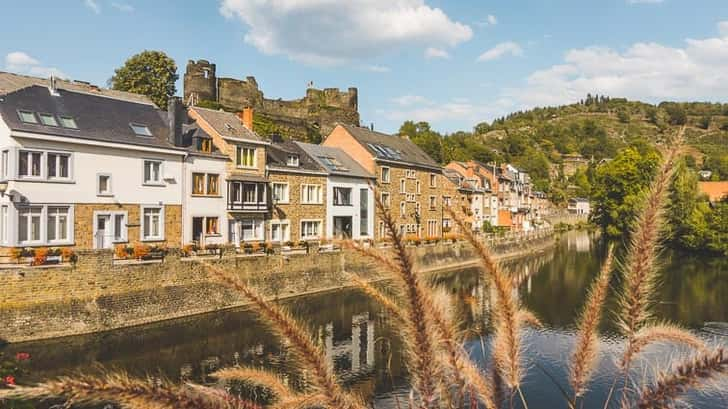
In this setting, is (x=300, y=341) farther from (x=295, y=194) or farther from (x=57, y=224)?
(x=295, y=194)

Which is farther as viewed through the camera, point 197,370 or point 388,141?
point 388,141

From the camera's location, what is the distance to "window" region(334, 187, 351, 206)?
4366 centimetres

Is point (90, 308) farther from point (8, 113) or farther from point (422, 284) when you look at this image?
point (422, 284)

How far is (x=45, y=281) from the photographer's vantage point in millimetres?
22234

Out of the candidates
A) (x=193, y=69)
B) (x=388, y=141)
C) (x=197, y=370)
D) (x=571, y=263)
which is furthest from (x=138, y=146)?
(x=193, y=69)

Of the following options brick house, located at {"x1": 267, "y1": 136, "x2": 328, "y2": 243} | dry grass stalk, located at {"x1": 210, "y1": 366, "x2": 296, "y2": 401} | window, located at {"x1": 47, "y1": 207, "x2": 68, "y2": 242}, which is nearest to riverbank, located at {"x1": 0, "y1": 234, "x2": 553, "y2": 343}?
window, located at {"x1": 47, "y1": 207, "x2": 68, "y2": 242}

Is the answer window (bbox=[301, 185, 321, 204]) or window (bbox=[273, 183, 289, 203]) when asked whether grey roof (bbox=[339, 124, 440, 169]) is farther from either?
window (bbox=[273, 183, 289, 203])

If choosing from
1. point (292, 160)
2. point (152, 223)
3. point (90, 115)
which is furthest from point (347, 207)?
point (90, 115)

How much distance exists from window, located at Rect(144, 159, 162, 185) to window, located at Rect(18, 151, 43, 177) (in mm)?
5514

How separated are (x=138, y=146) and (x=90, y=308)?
9844 millimetres

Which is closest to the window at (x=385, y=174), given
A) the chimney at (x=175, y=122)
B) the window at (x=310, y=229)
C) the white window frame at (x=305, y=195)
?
the white window frame at (x=305, y=195)

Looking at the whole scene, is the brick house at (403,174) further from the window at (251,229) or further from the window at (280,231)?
the window at (251,229)

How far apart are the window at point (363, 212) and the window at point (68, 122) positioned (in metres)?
23.5

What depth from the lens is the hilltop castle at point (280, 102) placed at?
73.4m
